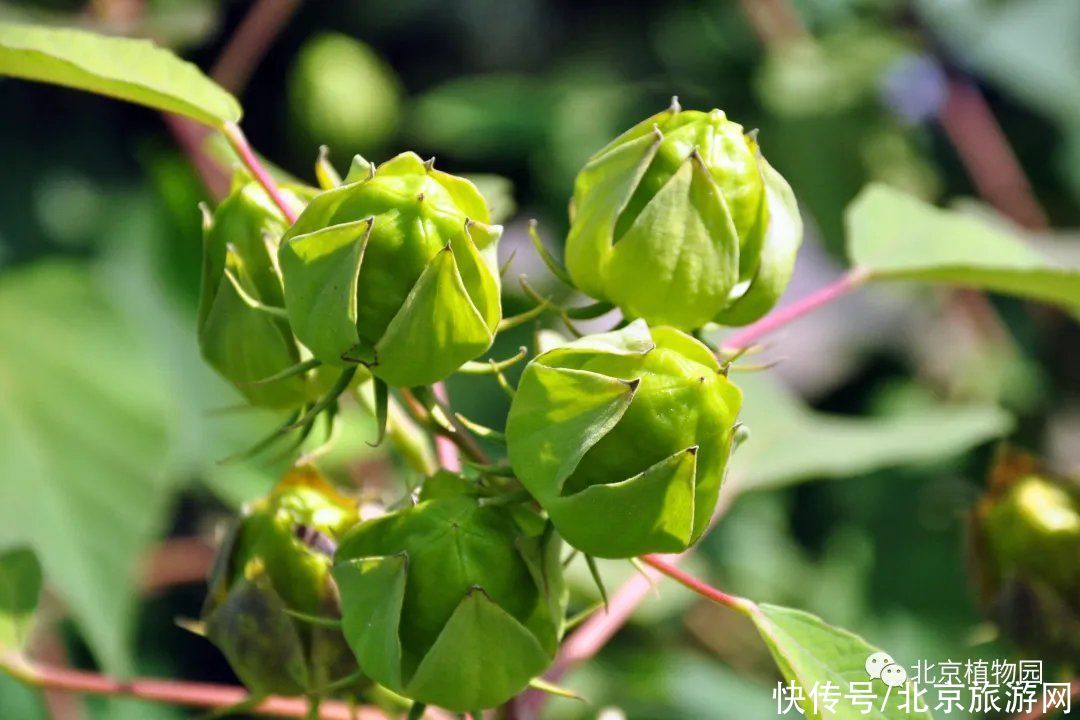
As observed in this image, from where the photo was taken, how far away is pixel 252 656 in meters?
0.79

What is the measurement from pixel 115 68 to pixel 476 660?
0.43 meters

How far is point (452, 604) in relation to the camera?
684 mm

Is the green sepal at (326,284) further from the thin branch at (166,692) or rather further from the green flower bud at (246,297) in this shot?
the thin branch at (166,692)

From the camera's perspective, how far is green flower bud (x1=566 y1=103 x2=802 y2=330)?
28.4 inches

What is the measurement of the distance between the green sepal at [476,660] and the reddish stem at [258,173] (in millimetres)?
262

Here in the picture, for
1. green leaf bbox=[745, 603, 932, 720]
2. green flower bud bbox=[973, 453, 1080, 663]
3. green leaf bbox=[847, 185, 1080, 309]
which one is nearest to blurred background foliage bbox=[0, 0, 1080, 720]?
green flower bud bbox=[973, 453, 1080, 663]

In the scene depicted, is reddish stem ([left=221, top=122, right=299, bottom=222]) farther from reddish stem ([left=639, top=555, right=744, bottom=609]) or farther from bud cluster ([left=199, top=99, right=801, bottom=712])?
reddish stem ([left=639, top=555, right=744, bottom=609])

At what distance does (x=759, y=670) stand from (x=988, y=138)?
93 centimetres

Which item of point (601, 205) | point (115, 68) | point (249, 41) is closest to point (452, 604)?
point (601, 205)

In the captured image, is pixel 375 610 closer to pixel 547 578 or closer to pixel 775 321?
pixel 547 578

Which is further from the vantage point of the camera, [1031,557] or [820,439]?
[820,439]

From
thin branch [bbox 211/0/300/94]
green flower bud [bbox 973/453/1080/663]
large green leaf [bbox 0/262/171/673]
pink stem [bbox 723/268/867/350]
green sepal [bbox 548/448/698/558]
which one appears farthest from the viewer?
thin branch [bbox 211/0/300/94]

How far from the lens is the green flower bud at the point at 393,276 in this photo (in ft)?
2.20

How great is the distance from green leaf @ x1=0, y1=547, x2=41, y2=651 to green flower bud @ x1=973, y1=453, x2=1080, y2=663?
0.77 metres
